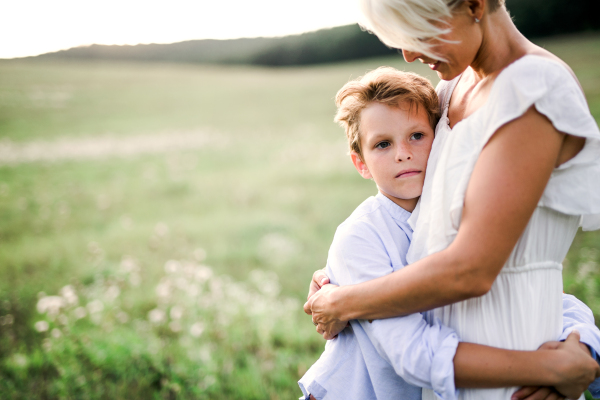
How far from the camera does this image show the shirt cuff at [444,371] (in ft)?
4.52

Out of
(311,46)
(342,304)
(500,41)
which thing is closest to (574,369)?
(342,304)

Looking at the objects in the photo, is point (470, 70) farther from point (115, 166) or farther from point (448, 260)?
point (115, 166)

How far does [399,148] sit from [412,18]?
21.6 inches

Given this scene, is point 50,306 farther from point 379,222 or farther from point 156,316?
point 379,222

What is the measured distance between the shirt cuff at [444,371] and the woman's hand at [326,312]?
0.42 metres

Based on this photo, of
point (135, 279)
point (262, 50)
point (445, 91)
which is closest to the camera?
point (445, 91)

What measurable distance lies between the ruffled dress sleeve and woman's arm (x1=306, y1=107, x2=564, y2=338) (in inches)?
1.3

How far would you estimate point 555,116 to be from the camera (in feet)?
4.04

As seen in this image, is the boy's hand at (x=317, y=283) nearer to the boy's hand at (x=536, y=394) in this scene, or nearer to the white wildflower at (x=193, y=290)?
the boy's hand at (x=536, y=394)

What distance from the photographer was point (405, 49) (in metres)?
1.52

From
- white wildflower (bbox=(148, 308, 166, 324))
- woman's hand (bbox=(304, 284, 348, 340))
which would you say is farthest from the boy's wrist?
white wildflower (bbox=(148, 308, 166, 324))

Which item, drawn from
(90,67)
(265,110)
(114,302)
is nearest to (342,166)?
(114,302)

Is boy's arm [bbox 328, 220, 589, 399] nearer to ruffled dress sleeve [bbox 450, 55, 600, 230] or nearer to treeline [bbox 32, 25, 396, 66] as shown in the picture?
ruffled dress sleeve [bbox 450, 55, 600, 230]

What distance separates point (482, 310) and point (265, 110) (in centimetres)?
1780
